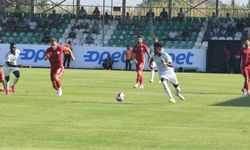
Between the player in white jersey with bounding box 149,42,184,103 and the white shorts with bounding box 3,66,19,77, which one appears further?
the white shorts with bounding box 3,66,19,77

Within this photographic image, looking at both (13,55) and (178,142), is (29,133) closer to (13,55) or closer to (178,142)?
(178,142)

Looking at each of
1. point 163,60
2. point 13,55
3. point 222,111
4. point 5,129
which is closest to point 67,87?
point 13,55

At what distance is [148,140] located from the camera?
52.4ft

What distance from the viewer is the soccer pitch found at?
609 inches

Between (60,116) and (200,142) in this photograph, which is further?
(60,116)


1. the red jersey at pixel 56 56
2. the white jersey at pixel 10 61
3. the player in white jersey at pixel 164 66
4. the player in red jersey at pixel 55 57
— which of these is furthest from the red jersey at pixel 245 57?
the white jersey at pixel 10 61

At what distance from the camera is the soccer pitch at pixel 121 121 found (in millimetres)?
15477

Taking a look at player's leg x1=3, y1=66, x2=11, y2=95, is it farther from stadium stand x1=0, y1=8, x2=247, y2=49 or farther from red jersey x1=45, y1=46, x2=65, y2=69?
stadium stand x1=0, y1=8, x2=247, y2=49

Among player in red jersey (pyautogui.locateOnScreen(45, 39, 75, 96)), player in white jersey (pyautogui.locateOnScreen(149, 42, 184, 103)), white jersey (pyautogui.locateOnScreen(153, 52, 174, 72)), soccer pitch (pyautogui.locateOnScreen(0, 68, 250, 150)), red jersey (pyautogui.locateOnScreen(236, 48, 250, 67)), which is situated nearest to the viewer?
soccer pitch (pyautogui.locateOnScreen(0, 68, 250, 150))

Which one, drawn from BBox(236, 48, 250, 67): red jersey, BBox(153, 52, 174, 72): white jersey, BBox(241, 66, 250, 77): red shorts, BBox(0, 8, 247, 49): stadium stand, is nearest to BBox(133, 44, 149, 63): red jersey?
BBox(236, 48, 250, 67): red jersey

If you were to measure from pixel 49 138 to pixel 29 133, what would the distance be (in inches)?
37.4

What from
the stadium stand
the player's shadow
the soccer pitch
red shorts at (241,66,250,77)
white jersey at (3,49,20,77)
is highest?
the stadium stand

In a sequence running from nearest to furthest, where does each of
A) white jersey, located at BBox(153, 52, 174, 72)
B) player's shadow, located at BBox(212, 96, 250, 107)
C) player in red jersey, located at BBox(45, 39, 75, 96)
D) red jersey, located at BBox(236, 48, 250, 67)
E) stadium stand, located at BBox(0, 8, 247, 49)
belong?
player's shadow, located at BBox(212, 96, 250, 107)
white jersey, located at BBox(153, 52, 174, 72)
player in red jersey, located at BBox(45, 39, 75, 96)
red jersey, located at BBox(236, 48, 250, 67)
stadium stand, located at BBox(0, 8, 247, 49)

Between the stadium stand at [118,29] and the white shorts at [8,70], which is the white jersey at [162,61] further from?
the stadium stand at [118,29]
